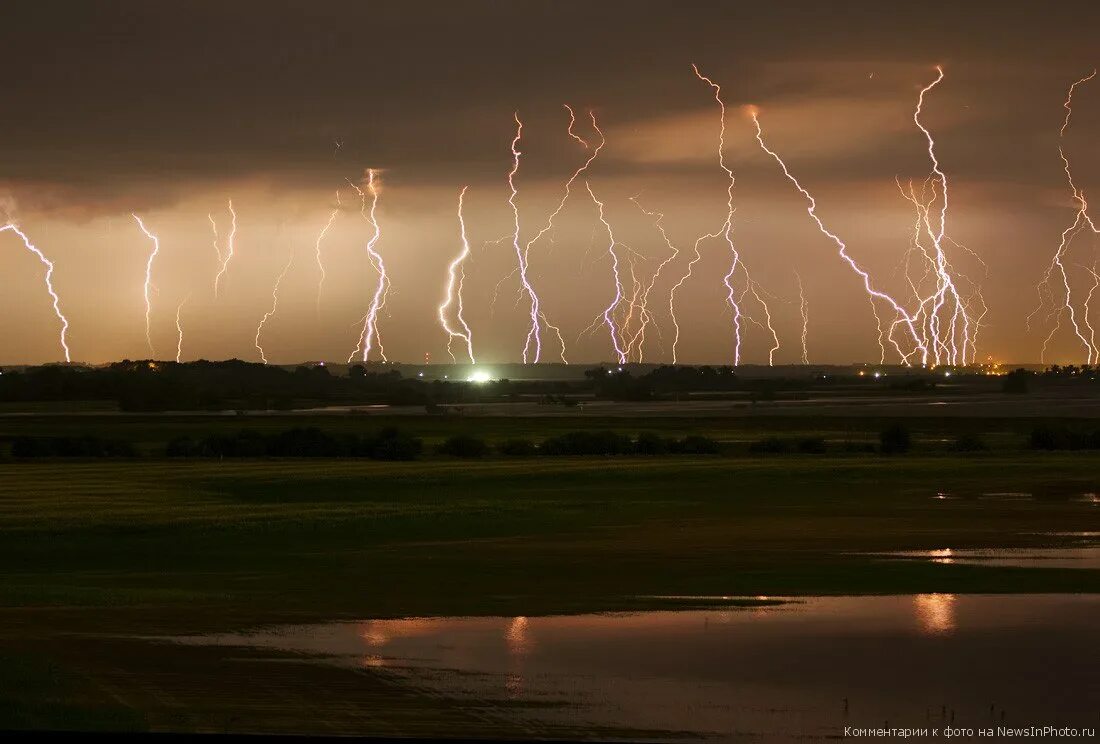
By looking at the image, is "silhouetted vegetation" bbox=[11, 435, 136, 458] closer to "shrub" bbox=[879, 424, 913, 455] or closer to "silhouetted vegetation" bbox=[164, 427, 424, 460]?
"silhouetted vegetation" bbox=[164, 427, 424, 460]

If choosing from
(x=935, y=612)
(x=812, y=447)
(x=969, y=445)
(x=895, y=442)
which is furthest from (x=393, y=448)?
(x=935, y=612)

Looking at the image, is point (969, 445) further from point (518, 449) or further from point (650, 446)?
point (518, 449)

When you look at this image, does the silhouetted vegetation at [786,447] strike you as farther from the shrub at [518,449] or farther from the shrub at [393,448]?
the shrub at [393,448]

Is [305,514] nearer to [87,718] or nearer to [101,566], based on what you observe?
[101,566]

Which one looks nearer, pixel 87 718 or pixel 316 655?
pixel 87 718

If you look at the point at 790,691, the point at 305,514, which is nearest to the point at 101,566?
the point at 305,514

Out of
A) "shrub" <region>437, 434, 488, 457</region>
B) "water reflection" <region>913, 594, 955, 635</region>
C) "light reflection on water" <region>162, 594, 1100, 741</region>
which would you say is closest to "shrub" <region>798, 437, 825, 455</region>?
"shrub" <region>437, 434, 488, 457</region>
